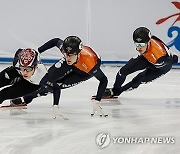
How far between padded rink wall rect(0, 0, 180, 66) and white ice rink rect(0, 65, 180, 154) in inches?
78.9

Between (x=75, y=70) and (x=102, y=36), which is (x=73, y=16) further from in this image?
(x=75, y=70)

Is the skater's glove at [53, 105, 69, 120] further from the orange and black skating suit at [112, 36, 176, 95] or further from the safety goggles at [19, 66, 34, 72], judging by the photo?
the orange and black skating suit at [112, 36, 176, 95]

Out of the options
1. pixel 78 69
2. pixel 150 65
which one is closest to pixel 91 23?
pixel 150 65

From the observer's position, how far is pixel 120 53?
686 centimetres

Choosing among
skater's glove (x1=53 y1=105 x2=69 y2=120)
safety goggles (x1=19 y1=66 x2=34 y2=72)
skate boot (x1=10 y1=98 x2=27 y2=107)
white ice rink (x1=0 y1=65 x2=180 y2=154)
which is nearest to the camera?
white ice rink (x1=0 y1=65 x2=180 y2=154)

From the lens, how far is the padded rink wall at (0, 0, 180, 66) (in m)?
6.73

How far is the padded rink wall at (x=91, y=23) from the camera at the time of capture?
673 centimetres

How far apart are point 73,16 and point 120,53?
883 millimetres

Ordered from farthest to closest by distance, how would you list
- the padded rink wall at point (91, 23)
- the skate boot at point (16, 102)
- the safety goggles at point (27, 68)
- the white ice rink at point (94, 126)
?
1. the padded rink wall at point (91, 23)
2. the skate boot at point (16, 102)
3. the safety goggles at point (27, 68)
4. the white ice rink at point (94, 126)

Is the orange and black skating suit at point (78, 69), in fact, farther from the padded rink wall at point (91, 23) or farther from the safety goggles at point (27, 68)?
the padded rink wall at point (91, 23)

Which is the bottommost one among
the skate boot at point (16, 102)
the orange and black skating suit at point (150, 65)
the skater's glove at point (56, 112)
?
the skate boot at point (16, 102)

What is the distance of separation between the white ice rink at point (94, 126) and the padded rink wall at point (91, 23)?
6.57 feet

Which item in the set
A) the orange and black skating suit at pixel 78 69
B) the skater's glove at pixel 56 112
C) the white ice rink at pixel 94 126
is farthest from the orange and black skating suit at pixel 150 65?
the skater's glove at pixel 56 112

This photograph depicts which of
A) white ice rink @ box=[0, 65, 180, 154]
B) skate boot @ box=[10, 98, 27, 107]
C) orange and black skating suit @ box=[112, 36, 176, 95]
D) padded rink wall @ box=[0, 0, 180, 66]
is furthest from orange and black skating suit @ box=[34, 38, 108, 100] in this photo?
padded rink wall @ box=[0, 0, 180, 66]
